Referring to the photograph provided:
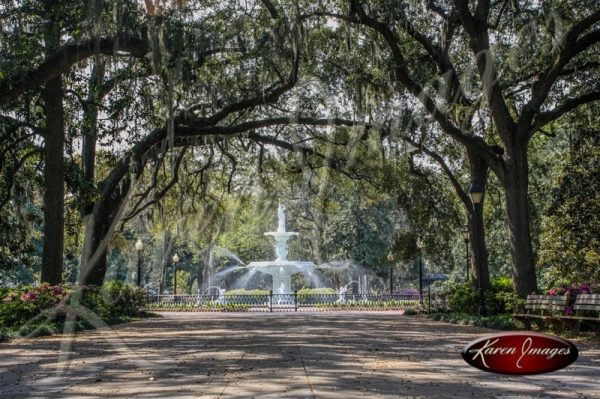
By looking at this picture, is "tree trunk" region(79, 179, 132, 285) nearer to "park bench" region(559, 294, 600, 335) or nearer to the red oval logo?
"park bench" region(559, 294, 600, 335)

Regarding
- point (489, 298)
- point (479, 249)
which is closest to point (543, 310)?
point (489, 298)

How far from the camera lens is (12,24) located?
15570mm

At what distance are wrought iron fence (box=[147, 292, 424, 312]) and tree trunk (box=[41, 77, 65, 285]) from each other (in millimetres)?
15670

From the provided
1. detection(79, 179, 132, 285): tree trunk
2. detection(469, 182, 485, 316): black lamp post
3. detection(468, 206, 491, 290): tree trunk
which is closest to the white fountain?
detection(79, 179, 132, 285): tree trunk

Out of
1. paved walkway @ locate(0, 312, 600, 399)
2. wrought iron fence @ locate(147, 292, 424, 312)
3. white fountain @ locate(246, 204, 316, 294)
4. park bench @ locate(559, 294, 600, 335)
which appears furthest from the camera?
white fountain @ locate(246, 204, 316, 294)

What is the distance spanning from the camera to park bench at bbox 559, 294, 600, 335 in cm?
1182

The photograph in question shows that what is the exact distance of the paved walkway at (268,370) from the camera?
21.5 ft

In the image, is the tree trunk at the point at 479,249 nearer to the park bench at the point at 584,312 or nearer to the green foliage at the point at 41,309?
the park bench at the point at 584,312

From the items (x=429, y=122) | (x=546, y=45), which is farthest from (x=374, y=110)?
(x=546, y=45)

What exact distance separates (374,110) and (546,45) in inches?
200

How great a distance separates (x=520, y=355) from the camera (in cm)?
748

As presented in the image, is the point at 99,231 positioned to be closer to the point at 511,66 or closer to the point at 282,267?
the point at 511,66

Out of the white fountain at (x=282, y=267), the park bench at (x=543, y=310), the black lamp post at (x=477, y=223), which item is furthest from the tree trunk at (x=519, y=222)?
the white fountain at (x=282, y=267)

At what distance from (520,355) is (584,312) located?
634cm
